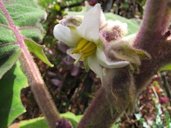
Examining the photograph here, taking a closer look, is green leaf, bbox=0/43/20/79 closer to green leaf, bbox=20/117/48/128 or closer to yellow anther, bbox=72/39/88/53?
yellow anther, bbox=72/39/88/53

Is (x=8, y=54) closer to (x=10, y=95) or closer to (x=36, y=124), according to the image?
(x=10, y=95)

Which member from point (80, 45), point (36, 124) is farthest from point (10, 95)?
point (80, 45)

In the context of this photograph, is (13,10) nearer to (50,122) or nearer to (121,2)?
(50,122)

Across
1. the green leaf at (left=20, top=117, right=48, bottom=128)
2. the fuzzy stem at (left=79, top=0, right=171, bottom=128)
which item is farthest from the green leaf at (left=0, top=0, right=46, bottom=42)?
the fuzzy stem at (left=79, top=0, right=171, bottom=128)

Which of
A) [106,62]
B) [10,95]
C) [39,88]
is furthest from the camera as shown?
[10,95]

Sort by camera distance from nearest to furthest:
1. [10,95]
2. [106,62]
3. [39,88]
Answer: [106,62] < [39,88] < [10,95]

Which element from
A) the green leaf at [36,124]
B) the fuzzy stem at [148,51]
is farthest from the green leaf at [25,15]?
the fuzzy stem at [148,51]

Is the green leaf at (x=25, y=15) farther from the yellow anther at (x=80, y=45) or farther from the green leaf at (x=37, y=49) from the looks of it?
the yellow anther at (x=80, y=45)
